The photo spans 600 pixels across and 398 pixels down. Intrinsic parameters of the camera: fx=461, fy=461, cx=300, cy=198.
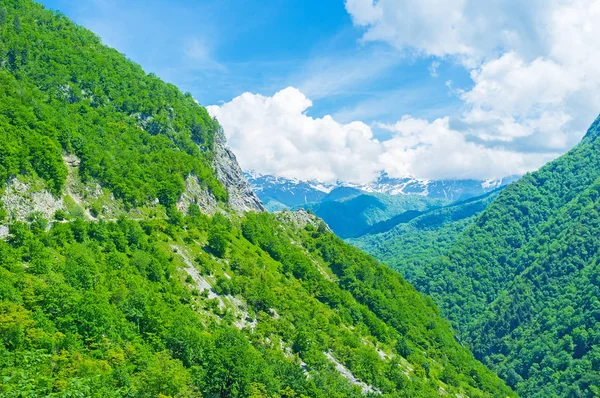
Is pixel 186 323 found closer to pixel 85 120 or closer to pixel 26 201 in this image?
pixel 26 201

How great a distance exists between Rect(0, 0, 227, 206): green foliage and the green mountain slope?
1.95 ft

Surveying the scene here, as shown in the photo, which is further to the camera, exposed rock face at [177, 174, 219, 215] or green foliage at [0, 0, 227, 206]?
exposed rock face at [177, 174, 219, 215]

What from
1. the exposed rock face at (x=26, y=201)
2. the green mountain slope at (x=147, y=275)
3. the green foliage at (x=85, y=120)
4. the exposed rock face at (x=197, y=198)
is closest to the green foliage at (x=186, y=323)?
the green mountain slope at (x=147, y=275)

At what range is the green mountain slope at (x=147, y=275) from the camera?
6512 centimetres

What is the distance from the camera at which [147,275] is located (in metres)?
101

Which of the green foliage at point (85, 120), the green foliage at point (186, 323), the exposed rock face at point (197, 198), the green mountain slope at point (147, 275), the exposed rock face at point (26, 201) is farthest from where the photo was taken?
the exposed rock face at point (197, 198)

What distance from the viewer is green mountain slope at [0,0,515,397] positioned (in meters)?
65.1

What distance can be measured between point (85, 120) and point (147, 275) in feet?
235

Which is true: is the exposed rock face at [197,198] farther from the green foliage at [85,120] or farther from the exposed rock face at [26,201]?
the exposed rock face at [26,201]

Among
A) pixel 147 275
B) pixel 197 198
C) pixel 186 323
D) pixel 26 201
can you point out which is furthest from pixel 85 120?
pixel 186 323

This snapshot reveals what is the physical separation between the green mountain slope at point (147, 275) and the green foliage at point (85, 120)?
594 millimetres

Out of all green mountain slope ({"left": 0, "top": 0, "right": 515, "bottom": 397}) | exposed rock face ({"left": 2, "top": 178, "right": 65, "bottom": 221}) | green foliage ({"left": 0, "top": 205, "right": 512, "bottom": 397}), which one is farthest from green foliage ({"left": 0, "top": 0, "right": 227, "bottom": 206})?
green foliage ({"left": 0, "top": 205, "right": 512, "bottom": 397})

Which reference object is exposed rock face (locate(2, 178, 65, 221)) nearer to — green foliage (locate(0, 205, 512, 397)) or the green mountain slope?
the green mountain slope

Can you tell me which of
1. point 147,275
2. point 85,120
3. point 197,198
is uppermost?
point 85,120
